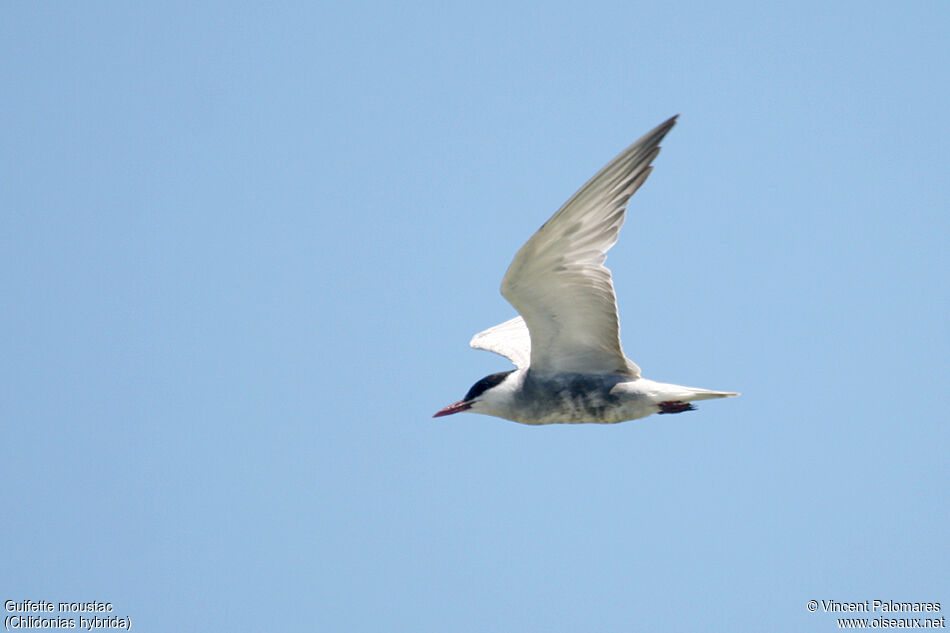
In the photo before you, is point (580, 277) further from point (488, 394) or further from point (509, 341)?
point (509, 341)

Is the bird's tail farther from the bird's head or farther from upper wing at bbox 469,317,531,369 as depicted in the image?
upper wing at bbox 469,317,531,369

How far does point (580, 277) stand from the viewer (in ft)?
24.6

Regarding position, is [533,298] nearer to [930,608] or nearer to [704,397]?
[704,397]

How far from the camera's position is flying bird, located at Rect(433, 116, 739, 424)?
7160 millimetres

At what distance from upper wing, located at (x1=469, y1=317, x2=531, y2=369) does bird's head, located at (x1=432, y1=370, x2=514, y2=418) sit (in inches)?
47.6

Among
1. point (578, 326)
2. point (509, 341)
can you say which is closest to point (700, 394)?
point (578, 326)

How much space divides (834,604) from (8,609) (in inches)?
314

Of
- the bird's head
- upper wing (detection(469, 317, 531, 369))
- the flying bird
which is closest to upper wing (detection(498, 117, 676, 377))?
the flying bird

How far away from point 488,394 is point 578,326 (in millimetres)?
1023


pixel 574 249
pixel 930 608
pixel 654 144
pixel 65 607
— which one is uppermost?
pixel 654 144

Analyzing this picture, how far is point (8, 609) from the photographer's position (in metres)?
9.95

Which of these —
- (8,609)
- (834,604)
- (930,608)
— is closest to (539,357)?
(834,604)

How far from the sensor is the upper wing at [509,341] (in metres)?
9.77

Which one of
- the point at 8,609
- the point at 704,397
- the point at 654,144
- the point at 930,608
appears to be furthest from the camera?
the point at 8,609
